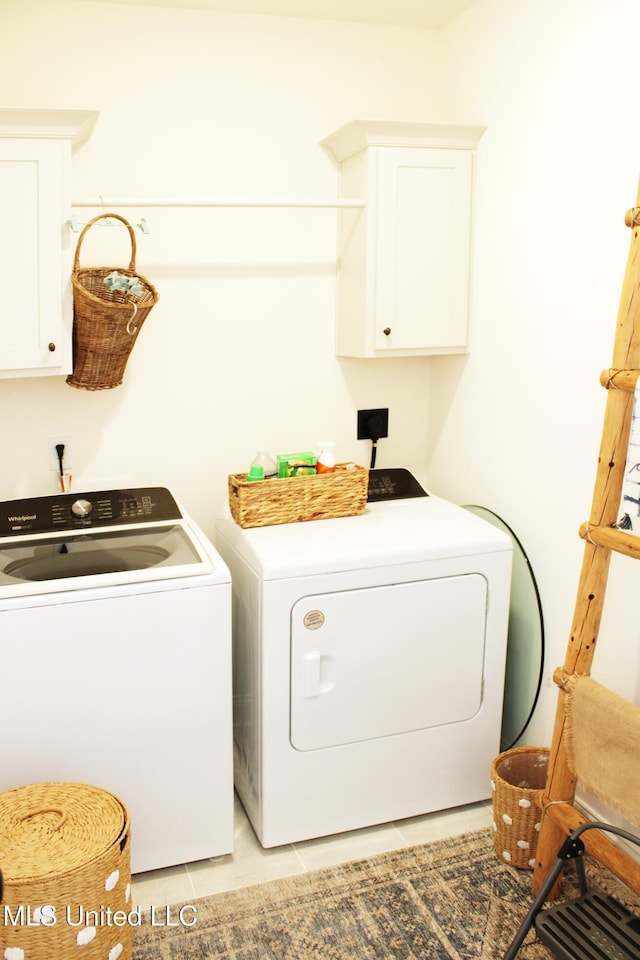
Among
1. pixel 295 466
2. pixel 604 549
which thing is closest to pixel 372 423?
pixel 295 466

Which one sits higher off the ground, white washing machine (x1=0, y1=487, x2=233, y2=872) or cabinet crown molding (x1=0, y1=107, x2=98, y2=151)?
cabinet crown molding (x1=0, y1=107, x2=98, y2=151)

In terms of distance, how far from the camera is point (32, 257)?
89.4 inches

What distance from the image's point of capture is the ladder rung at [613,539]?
180 centimetres

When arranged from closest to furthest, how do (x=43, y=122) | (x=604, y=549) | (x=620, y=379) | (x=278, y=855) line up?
1. (x=620, y=379)
2. (x=604, y=549)
3. (x=43, y=122)
4. (x=278, y=855)

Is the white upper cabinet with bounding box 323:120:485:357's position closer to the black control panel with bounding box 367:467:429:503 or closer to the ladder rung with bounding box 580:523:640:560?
the black control panel with bounding box 367:467:429:503

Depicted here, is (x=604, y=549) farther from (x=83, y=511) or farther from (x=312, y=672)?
(x=83, y=511)

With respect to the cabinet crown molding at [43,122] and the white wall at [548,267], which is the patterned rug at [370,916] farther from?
the cabinet crown molding at [43,122]

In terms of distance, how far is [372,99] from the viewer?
2.81 meters

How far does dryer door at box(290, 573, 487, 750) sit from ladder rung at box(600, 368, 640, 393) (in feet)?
2.49

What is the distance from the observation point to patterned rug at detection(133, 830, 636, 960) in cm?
199

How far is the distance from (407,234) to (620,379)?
1.04 m

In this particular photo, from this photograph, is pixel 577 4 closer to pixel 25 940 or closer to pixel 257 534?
pixel 257 534

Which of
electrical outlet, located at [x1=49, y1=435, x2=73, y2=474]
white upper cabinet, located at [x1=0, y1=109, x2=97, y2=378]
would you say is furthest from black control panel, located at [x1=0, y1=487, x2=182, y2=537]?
white upper cabinet, located at [x1=0, y1=109, x2=97, y2=378]

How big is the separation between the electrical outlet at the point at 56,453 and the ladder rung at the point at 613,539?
5.04ft
